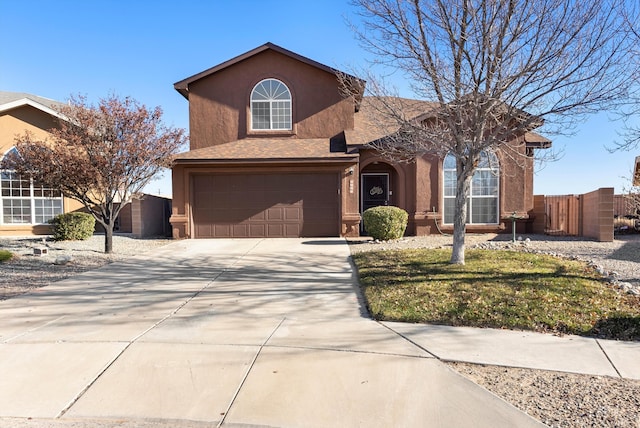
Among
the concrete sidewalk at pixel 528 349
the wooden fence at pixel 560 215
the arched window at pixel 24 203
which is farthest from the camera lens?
the arched window at pixel 24 203

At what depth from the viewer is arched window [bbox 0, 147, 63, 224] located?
16203mm

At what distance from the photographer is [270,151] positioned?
14594 mm

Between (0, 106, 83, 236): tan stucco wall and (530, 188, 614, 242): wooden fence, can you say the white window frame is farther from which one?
(530, 188, 614, 242): wooden fence

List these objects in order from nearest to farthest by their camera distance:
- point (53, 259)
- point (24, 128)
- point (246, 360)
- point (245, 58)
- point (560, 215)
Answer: point (246, 360)
point (53, 259)
point (560, 215)
point (245, 58)
point (24, 128)

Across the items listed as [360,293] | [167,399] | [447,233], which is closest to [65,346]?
[167,399]

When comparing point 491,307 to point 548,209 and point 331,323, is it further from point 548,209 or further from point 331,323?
point 548,209

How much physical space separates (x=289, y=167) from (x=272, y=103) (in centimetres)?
304

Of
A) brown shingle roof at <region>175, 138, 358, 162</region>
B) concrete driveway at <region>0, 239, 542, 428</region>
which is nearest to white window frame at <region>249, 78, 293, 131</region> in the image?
brown shingle roof at <region>175, 138, 358, 162</region>

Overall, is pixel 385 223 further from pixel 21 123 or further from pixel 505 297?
pixel 21 123

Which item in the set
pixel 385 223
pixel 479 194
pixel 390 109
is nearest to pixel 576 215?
pixel 479 194

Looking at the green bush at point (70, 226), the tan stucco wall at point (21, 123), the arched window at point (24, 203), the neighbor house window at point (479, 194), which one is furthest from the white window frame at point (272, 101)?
the arched window at point (24, 203)

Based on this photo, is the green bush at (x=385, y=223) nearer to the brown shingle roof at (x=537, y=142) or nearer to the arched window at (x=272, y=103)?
the arched window at (x=272, y=103)

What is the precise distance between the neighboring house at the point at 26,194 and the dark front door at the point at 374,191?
12.4m

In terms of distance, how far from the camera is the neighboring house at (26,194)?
1588 cm
